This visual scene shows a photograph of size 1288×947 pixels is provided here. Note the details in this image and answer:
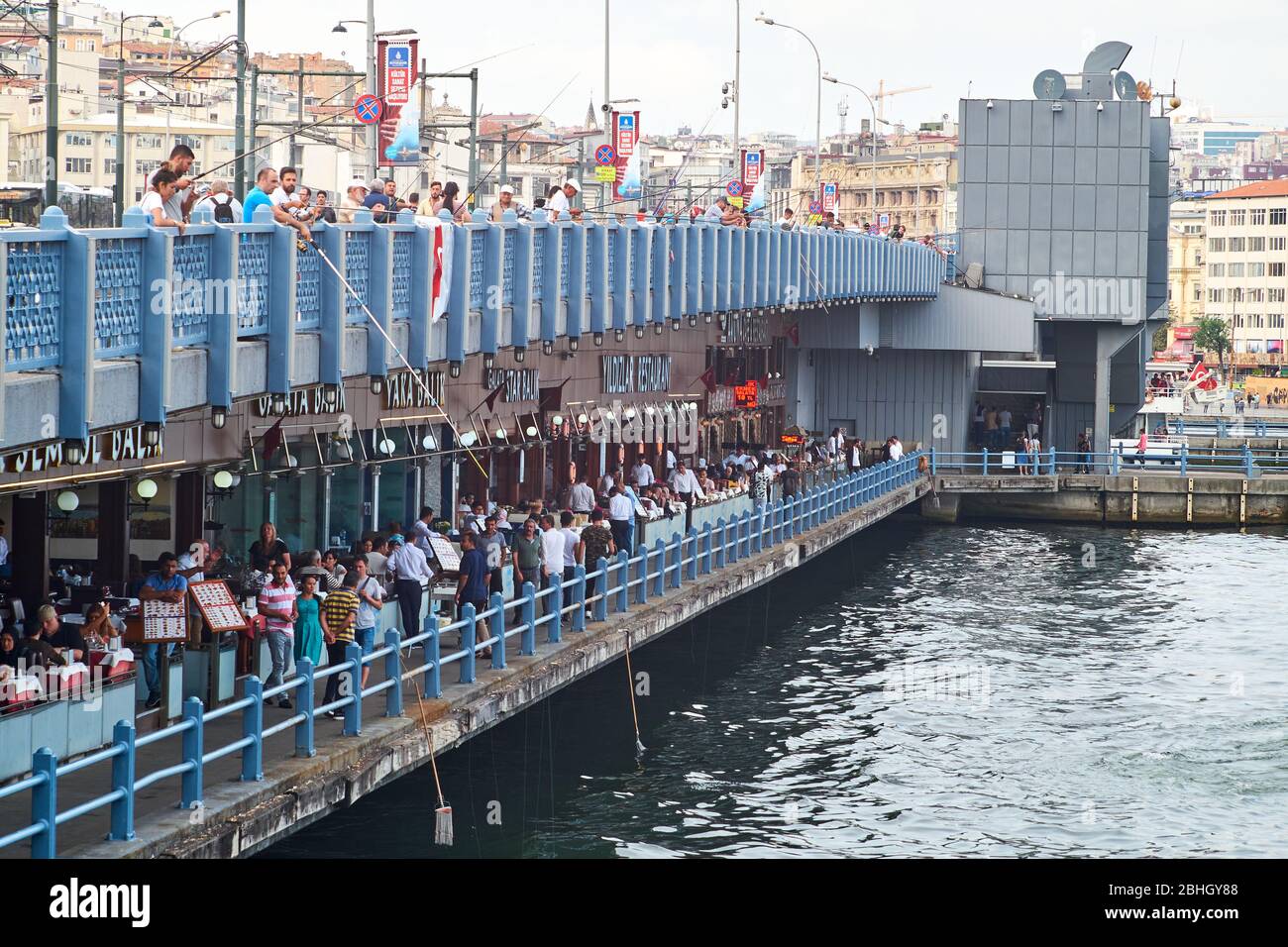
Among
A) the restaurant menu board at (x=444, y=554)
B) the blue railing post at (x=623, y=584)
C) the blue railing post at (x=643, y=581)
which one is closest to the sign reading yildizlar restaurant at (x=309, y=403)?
the restaurant menu board at (x=444, y=554)

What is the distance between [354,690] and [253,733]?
2.13m

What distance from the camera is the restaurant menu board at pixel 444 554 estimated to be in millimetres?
24531

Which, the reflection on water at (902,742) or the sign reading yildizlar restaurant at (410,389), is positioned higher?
the sign reading yildizlar restaurant at (410,389)

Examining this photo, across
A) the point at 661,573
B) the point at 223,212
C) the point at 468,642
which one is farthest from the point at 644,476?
the point at 223,212

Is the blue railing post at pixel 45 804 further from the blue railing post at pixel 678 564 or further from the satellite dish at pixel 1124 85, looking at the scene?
the satellite dish at pixel 1124 85

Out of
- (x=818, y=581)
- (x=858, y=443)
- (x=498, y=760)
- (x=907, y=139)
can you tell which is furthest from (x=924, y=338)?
(x=907, y=139)

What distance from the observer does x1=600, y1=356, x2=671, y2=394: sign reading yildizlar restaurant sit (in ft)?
129

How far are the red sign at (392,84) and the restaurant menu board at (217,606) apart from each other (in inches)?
409

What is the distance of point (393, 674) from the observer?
19125mm

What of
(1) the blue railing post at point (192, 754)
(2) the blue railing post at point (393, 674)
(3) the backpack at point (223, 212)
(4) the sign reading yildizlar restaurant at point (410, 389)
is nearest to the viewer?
(1) the blue railing post at point (192, 754)

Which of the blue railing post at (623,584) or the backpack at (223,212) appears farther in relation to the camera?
the blue railing post at (623,584)

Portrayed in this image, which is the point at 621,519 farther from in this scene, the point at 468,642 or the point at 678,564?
the point at 468,642

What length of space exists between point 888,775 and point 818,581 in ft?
64.0

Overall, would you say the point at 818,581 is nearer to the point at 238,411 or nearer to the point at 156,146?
the point at 238,411
